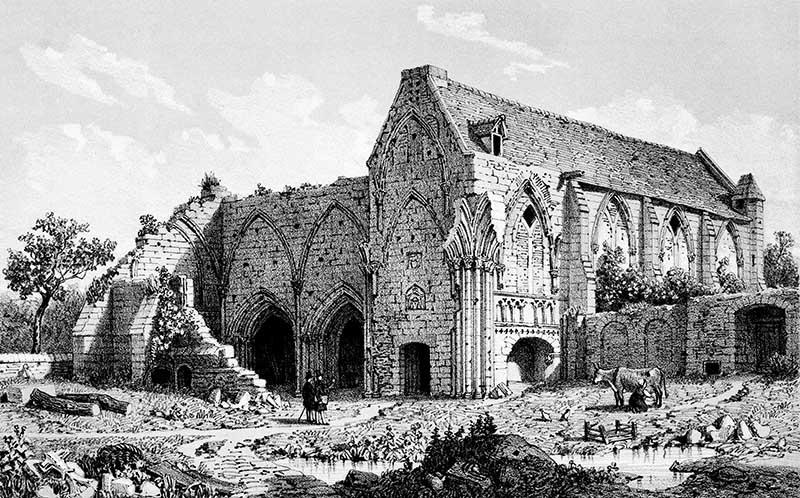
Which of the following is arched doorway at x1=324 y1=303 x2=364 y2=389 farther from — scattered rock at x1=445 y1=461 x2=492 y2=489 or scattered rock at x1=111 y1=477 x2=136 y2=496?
scattered rock at x1=445 y1=461 x2=492 y2=489

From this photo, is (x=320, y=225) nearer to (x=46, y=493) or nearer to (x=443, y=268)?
(x=443, y=268)

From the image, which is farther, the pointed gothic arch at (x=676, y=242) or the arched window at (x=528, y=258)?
the pointed gothic arch at (x=676, y=242)

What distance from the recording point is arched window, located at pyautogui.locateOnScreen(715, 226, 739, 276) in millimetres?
43719

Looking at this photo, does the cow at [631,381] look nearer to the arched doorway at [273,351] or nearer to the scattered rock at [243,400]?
the scattered rock at [243,400]

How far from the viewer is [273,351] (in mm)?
40219

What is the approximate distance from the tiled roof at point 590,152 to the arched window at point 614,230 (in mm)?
763

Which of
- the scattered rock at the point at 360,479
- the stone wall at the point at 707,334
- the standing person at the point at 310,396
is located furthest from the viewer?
the stone wall at the point at 707,334

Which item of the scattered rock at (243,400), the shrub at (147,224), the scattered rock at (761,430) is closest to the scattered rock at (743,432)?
the scattered rock at (761,430)

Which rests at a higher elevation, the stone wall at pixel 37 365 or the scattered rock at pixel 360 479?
the stone wall at pixel 37 365

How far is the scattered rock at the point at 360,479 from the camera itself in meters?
17.5

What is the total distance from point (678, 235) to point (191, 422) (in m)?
21.4

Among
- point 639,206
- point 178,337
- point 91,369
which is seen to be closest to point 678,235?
point 639,206

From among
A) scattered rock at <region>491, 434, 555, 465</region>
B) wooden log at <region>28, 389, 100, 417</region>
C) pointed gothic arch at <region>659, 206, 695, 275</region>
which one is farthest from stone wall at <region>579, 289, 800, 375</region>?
wooden log at <region>28, 389, 100, 417</region>

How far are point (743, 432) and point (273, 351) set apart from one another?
2192 cm
